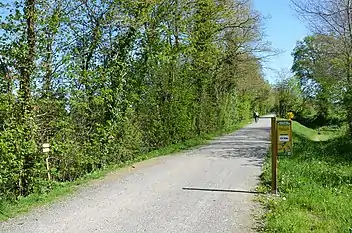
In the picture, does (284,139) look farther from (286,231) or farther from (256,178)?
(286,231)

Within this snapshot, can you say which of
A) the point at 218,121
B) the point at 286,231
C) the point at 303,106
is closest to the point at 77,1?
the point at 286,231

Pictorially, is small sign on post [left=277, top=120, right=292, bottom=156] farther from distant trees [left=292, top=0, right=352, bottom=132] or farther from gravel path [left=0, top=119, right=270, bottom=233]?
distant trees [left=292, top=0, right=352, bottom=132]

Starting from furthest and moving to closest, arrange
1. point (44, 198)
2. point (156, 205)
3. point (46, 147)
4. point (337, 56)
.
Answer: point (337, 56), point (46, 147), point (44, 198), point (156, 205)

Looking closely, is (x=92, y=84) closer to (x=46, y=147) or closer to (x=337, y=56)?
(x=46, y=147)

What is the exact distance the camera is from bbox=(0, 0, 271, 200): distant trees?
8398 mm

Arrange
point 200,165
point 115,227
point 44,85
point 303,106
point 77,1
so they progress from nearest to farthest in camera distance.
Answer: point 115,227 → point 44,85 → point 77,1 → point 200,165 → point 303,106

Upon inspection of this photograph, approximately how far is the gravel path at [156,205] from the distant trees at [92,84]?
1.29m

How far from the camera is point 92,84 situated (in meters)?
11.0

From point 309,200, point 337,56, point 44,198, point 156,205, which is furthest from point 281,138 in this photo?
point 337,56

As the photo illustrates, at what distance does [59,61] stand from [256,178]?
18.4ft

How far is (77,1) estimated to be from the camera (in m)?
11.4

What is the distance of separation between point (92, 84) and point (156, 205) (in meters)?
4.94

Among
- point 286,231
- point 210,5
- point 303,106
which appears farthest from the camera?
point 303,106

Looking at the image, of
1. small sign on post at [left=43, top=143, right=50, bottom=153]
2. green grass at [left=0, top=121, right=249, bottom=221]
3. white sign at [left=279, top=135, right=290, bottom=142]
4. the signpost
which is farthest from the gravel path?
white sign at [left=279, top=135, right=290, bottom=142]
